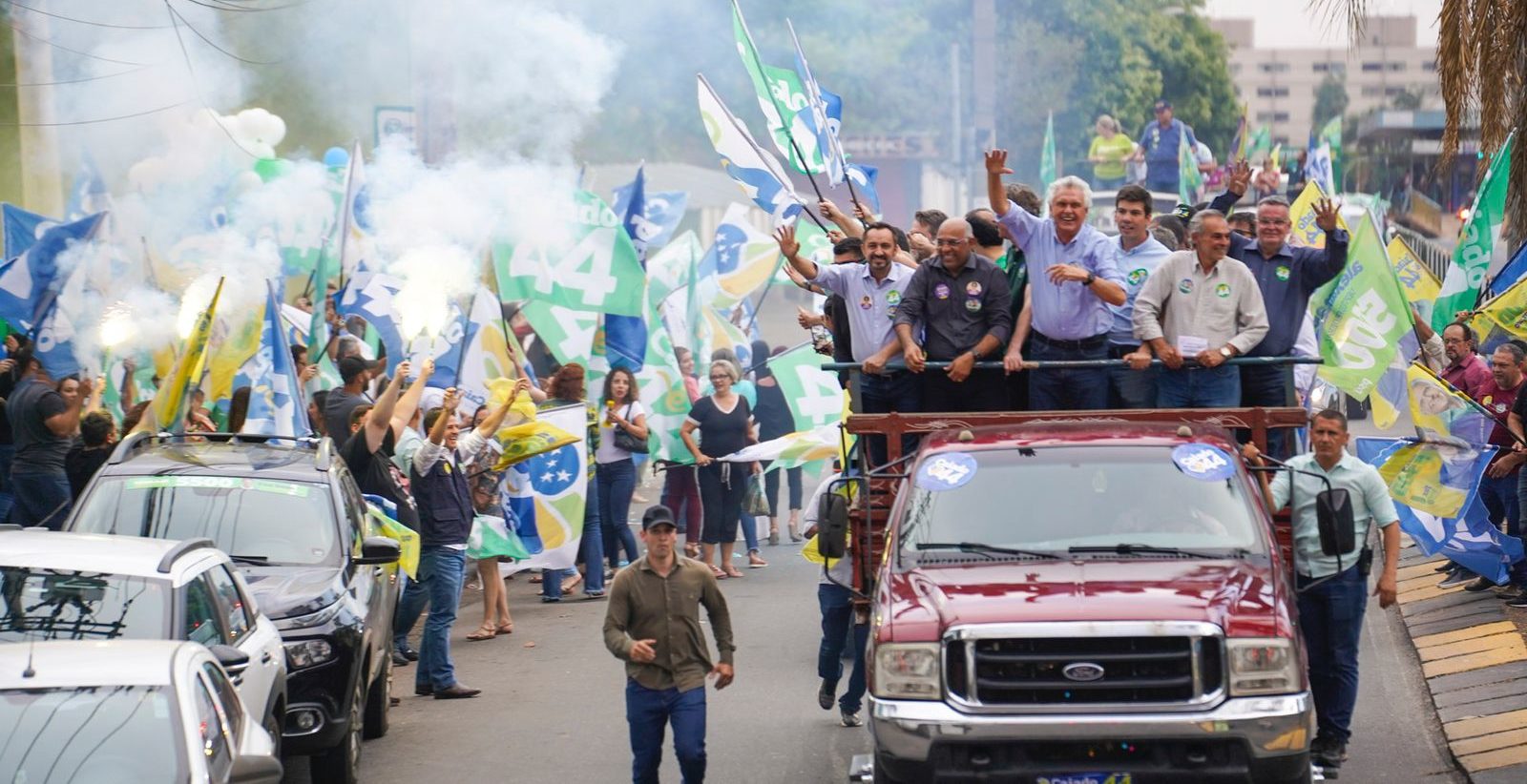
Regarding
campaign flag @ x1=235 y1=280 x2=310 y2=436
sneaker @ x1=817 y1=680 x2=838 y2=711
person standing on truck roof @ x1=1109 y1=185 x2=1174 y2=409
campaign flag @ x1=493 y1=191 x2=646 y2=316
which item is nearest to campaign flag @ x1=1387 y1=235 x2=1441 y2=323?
campaign flag @ x1=493 y1=191 x2=646 y2=316

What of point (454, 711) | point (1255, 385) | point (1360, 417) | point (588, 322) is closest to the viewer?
point (1255, 385)

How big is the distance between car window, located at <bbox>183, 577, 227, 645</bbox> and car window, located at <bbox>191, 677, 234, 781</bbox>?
115cm

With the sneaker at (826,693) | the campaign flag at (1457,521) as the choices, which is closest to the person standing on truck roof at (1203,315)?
the sneaker at (826,693)

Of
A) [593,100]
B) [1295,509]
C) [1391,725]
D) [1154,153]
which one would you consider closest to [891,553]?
[1295,509]

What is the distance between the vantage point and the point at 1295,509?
9.67m

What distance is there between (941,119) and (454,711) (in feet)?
197

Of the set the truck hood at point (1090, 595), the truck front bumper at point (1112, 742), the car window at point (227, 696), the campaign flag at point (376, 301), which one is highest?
the campaign flag at point (376, 301)

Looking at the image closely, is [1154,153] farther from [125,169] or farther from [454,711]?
[454,711]

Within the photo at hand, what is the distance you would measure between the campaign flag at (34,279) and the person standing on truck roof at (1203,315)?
9.15 meters

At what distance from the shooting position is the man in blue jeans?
355 inches

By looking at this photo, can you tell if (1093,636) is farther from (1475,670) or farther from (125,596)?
(1475,670)

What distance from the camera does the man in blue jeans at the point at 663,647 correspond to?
9016mm

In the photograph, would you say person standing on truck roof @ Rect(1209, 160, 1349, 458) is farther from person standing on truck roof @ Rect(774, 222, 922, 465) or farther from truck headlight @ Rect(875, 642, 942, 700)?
truck headlight @ Rect(875, 642, 942, 700)

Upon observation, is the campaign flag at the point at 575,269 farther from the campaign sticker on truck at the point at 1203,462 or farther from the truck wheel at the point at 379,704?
the campaign sticker on truck at the point at 1203,462
